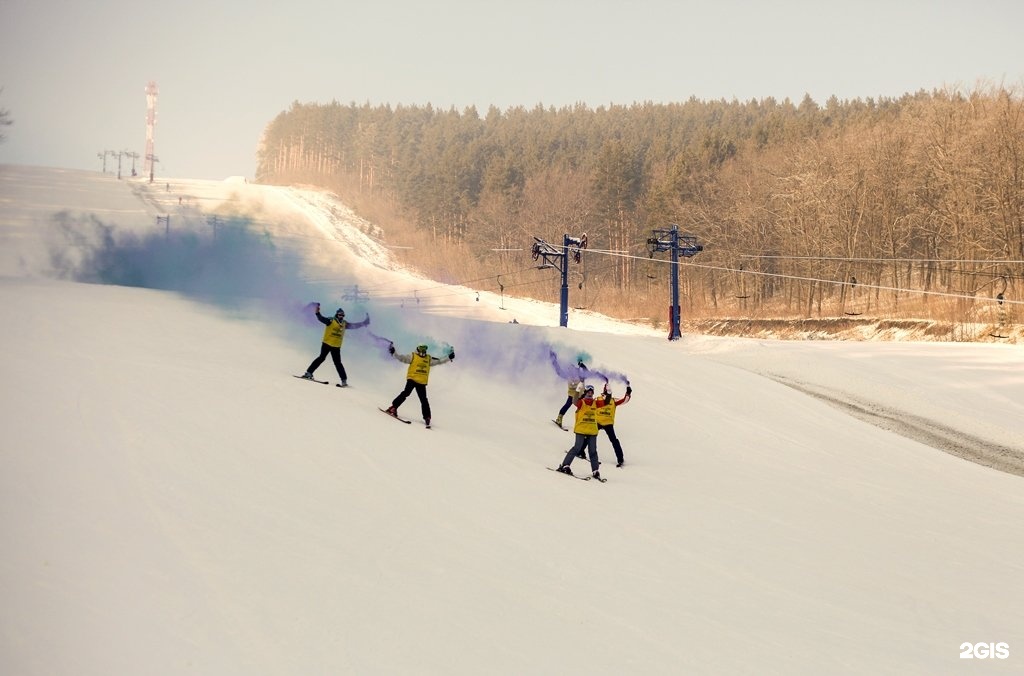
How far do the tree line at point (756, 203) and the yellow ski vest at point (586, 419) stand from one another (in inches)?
1082

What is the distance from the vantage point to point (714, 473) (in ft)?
70.5

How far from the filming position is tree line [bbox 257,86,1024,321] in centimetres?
5838

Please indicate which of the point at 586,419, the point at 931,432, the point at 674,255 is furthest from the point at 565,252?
the point at 586,419

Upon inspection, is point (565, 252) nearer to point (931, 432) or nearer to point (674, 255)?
point (674, 255)

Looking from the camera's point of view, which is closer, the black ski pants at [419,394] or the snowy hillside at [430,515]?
the snowy hillside at [430,515]

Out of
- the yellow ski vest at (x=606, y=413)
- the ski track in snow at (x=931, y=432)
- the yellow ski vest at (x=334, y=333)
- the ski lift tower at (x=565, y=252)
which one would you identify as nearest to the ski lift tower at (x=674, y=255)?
the ski lift tower at (x=565, y=252)

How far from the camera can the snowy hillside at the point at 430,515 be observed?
→ 28.6 feet

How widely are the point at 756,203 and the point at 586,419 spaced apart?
70.6 meters

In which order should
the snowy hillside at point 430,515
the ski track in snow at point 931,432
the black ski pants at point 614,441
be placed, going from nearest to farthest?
1. the snowy hillside at point 430,515
2. the black ski pants at point 614,441
3. the ski track in snow at point 931,432

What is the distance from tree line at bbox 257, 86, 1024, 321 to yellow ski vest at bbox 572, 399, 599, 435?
27.5m

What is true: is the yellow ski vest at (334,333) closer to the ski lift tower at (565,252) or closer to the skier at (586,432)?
the skier at (586,432)

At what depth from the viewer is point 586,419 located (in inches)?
719

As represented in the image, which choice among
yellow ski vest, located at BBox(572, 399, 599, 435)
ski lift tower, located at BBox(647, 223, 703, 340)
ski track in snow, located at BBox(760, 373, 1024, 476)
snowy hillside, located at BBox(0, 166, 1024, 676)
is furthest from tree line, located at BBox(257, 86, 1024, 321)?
yellow ski vest, located at BBox(572, 399, 599, 435)
